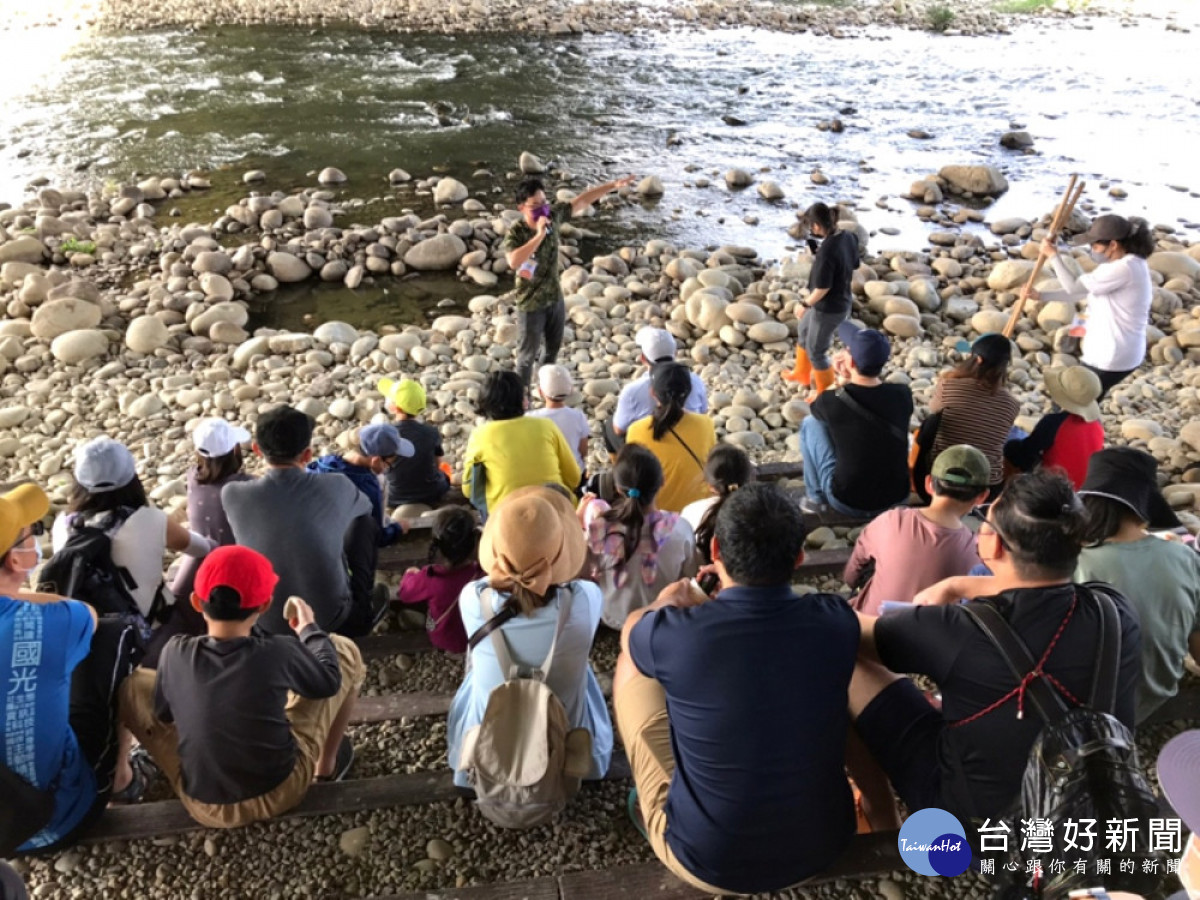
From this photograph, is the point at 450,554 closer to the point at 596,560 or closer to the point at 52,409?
the point at 596,560

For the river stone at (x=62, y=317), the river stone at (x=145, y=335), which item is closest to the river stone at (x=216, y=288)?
the river stone at (x=145, y=335)

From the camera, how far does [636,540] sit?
3.16 m

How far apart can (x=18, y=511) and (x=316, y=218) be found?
7.65 meters

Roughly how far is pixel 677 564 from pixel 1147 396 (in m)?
4.58

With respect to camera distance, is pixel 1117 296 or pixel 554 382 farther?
pixel 1117 296

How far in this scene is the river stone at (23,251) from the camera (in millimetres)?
8367

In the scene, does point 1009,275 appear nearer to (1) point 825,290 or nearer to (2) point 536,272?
(1) point 825,290

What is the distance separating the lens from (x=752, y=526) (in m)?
2.07

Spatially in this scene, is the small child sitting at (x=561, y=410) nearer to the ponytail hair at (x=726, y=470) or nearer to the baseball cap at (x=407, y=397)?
the baseball cap at (x=407, y=397)

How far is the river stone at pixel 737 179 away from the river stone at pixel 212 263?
636cm

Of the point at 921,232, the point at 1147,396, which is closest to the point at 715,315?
the point at 1147,396

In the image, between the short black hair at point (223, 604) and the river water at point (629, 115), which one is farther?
the river water at point (629, 115)

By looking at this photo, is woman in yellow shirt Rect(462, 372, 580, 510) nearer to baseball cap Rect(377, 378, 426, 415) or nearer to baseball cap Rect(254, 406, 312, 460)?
baseball cap Rect(377, 378, 426, 415)

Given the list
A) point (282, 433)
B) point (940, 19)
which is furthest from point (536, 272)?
point (940, 19)
